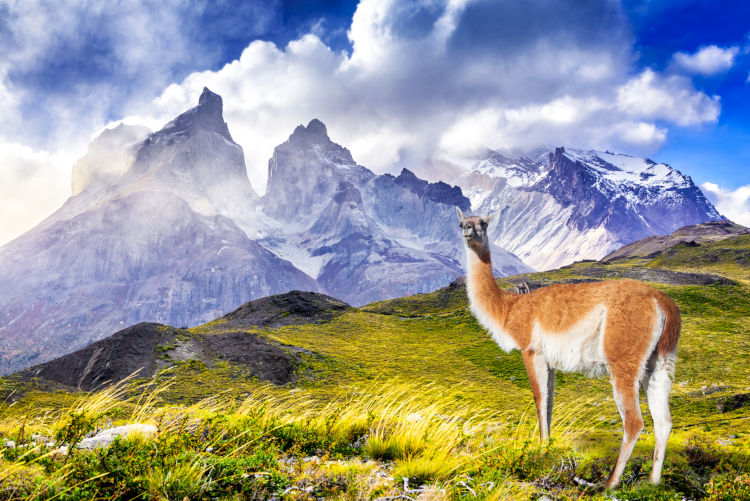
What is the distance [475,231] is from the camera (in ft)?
28.2

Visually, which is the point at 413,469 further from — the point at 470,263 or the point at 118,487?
the point at 470,263

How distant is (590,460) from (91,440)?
6692 mm

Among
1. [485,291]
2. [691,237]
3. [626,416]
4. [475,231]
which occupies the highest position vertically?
[691,237]

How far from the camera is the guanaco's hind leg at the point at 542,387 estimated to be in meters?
6.62

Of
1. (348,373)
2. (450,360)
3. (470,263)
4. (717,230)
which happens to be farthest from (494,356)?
(717,230)

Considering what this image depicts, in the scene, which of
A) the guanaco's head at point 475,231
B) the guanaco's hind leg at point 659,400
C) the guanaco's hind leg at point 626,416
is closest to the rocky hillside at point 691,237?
the guanaco's head at point 475,231

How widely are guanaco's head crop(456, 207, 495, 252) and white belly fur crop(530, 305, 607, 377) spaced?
2529 mm

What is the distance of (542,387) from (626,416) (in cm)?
134

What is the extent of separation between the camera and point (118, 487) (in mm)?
4090

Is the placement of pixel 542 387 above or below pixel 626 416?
above

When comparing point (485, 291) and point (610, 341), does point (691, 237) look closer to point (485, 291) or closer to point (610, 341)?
point (485, 291)

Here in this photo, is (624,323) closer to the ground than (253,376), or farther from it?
farther from it

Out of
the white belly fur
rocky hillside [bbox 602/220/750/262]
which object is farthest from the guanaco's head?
rocky hillside [bbox 602/220/750/262]

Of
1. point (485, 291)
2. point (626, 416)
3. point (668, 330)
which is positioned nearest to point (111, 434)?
point (485, 291)
